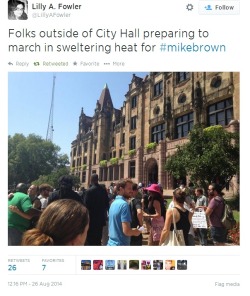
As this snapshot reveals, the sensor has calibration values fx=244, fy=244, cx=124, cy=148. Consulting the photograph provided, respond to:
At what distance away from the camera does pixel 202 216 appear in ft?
14.0

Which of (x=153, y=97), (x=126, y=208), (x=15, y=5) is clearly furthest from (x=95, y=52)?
(x=153, y=97)

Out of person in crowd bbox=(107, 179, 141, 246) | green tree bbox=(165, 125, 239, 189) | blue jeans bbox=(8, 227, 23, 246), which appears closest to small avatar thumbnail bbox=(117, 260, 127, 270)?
person in crowd bbox=(107, 179, 141, 246)

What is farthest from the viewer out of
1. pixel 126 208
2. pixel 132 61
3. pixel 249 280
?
pixel 132 61

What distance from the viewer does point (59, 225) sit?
163cm

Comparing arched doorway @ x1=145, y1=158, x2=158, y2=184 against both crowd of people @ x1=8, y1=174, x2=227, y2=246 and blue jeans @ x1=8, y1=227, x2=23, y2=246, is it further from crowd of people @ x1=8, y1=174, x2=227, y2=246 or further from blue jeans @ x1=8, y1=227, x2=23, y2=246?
blue jeans @ x1=8, y1=227, x2=23, y2=246

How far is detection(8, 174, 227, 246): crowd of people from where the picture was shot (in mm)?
1636

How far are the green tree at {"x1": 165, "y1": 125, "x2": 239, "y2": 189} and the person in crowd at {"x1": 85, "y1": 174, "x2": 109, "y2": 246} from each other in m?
5.96

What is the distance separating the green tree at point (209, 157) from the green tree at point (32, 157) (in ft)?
79.1

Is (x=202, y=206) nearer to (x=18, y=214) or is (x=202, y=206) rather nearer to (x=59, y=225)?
(x=18, y=214)

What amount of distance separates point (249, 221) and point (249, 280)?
2.07ft

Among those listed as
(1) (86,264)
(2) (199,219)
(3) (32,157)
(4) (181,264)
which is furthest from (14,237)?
(3) (32,157)

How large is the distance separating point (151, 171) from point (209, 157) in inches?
387

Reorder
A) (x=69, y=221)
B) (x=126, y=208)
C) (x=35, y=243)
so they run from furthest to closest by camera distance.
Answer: (x=126, y=208) < (x=69, y=221) < (x=35, y=243)

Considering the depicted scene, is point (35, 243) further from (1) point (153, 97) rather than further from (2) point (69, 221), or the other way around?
(1) point (153, 97)
